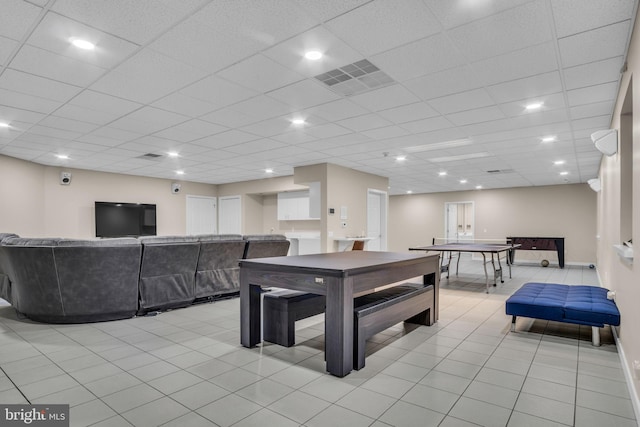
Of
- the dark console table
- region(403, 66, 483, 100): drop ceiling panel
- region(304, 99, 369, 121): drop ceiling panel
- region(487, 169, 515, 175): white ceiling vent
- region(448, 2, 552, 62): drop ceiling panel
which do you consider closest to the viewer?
region(448, 2, 552, 62): drop ceiling panel

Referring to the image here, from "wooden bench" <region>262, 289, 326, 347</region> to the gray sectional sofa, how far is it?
1.80 metres

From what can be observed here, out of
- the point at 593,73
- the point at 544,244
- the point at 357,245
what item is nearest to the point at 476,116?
the point at 593,73

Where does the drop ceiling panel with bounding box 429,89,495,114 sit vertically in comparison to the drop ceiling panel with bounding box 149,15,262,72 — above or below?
below

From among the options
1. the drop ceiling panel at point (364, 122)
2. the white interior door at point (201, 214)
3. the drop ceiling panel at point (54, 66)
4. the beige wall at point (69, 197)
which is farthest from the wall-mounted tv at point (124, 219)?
the drop ceiling panel at point (364, 122)

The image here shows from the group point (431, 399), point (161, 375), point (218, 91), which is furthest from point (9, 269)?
point (431, 399)

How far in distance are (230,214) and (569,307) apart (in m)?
10.1

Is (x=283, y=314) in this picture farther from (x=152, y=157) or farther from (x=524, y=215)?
(x=524, y=215)

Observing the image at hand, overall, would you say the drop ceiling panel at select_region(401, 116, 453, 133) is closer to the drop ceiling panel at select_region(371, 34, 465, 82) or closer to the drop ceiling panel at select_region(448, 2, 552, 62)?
the drop ceiling panel at select_region(371, 34, 465, 82)

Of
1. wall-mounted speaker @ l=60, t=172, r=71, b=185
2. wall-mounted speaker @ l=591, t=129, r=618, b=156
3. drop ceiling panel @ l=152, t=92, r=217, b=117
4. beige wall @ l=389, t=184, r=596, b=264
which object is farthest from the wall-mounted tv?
wall-mounted speaker @ l=591, t=129, r=618, b=156

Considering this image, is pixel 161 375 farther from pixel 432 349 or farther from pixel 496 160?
pixel 496 160

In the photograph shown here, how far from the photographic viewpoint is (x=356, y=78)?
3.59 m

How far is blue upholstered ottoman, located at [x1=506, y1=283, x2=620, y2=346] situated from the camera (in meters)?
3.26

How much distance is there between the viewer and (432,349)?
3.29 metres

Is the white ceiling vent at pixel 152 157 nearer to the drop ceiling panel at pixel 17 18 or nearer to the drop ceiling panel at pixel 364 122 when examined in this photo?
the drop ceiling panel at pixel 364 122
